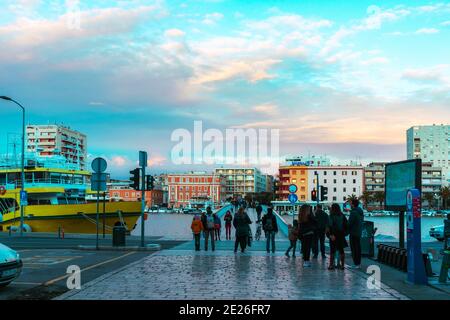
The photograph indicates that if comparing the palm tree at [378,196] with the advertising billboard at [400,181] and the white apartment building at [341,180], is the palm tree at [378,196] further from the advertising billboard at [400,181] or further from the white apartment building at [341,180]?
the advertising billboard at [400,181]

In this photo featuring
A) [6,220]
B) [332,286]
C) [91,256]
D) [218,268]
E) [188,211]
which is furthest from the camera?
[188,211]

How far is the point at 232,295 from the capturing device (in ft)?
34.7

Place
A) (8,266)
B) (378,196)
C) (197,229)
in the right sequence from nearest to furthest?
(8,266) → (197,229) → (378,196)

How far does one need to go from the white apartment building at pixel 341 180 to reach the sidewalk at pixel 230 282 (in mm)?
142663

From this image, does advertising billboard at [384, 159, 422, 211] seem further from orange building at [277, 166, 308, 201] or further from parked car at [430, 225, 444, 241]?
orange building at [277, 166, 308, 201]

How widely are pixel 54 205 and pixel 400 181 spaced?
3101 centimetres

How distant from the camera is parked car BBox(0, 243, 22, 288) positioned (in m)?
10.8

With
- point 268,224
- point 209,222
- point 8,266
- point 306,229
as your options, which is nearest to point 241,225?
point 268,224

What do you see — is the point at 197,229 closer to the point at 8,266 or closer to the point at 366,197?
the point at 8,266

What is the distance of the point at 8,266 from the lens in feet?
35.9

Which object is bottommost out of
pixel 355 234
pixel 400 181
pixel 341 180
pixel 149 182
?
pixel 355 234
